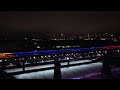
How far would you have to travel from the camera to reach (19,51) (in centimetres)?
361

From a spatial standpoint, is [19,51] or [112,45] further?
[112,45]

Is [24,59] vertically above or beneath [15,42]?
beneath
